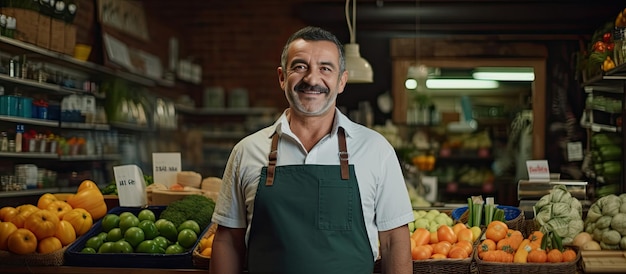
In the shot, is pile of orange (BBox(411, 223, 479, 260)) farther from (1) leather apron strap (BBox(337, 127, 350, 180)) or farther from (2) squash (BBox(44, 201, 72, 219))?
(2) squash (BBox(44, 201, 72, 219))

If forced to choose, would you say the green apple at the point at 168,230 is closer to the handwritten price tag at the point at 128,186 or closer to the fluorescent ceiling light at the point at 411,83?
the handwritten price tag at the point at 128,186

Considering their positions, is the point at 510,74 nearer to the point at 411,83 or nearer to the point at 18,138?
the point at 411,83

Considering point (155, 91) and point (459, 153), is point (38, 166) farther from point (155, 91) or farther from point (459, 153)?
point (459, 153)

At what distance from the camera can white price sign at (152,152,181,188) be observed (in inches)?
179

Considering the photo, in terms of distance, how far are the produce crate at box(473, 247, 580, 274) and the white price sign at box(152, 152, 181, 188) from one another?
1.97 metres

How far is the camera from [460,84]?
9.90m

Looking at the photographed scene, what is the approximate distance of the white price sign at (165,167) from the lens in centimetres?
454

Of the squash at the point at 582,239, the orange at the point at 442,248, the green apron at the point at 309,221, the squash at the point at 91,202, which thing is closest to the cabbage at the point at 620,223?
the squash at the point at 582,239

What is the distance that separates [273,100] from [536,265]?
7.47 metres

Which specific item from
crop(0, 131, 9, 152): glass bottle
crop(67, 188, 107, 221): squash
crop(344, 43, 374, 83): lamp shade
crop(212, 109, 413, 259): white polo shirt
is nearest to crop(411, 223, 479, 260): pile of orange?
crop(212, 109, 413, 259): white polo shirt

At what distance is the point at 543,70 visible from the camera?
9.66 m

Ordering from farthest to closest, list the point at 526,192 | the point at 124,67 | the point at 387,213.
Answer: the point at 124,67 < the point at 526,192 < the point at 387,213

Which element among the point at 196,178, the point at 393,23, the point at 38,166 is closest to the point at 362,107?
the point at 393,23

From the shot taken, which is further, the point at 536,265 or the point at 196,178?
the point at 196,178
